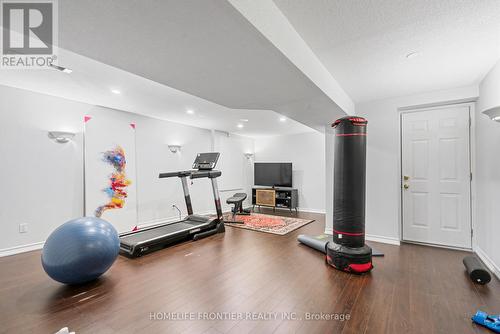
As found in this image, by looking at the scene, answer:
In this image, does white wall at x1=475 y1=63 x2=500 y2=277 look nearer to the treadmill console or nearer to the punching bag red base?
the punching bag red base

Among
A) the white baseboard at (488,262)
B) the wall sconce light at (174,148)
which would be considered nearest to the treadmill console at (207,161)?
the wall sconce light at (174,148)

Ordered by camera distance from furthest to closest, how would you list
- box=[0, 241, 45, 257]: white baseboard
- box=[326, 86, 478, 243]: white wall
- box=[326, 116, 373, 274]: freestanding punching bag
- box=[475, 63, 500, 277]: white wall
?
box=[326, 86, 478, 243]: white wall, box=[0, 241, 45, 257]: white baseboard, box=[326, 116, 373, 274]: freestanding punching bag, box=[475, 63, 500, 277]: white wall

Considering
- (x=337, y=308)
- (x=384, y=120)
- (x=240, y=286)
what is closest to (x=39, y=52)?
(x=240, y=286)

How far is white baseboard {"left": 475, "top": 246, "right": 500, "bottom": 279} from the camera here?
256cm

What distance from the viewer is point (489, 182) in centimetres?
277

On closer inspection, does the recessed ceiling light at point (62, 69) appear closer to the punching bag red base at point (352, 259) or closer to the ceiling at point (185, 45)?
the ceiling at point (185, 45)

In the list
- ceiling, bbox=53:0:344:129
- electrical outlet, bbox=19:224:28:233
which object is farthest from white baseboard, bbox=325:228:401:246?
electrical outlet, bbox=19:224:28:233

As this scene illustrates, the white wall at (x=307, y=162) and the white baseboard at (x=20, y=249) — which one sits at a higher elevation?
the white wall at (x=307, y=162)

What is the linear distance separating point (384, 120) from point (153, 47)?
11.8 ft

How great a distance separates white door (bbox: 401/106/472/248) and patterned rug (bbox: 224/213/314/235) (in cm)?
205

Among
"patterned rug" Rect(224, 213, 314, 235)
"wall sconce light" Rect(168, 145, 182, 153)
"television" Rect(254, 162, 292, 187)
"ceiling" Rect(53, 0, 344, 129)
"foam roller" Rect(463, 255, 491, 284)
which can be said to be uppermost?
"ceiling" Rect(53, 0, 344, 129)

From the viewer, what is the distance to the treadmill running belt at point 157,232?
3498mm

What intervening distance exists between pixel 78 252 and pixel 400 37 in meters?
3.63

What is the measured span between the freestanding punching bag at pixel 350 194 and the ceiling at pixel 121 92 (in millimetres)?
2192
